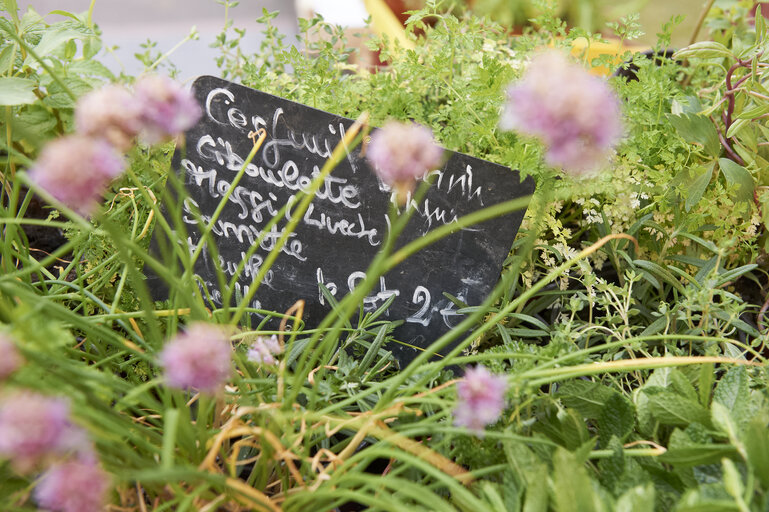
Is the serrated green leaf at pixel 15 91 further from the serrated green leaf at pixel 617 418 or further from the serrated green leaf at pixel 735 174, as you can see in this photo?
the serrated green leaf at pixel 735 174

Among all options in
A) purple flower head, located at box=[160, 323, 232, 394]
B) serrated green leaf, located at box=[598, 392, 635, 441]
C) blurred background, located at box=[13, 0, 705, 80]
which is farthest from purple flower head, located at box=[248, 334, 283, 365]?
blurred background, located at box=[13, 0, 705, 80]

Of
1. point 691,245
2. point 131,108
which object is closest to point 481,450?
point 131,108

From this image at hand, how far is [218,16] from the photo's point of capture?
2.44 meters

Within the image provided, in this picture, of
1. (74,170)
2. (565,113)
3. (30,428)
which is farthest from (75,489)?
(565,113)

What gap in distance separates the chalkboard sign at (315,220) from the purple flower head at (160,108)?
43 centimetres

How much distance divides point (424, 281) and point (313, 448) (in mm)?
267

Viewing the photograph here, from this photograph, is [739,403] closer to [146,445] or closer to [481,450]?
[481,450]

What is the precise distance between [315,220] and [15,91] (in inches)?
15.5

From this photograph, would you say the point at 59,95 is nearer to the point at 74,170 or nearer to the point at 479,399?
the point at 74,170

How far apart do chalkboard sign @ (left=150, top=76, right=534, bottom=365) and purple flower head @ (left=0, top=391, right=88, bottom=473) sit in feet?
1.74

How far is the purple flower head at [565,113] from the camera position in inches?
13.2

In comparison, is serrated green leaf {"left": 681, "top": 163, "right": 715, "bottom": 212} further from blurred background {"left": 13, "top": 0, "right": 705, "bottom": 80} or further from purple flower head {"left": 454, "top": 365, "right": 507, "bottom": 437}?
blurred background {"left": 13, "top": 0, "right": 705, "bottom": 80}

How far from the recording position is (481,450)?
0.59 meters

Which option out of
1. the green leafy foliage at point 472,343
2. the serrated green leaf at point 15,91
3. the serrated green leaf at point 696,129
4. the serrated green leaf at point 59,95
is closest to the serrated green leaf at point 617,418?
the green leafy foliage at point 472,343
